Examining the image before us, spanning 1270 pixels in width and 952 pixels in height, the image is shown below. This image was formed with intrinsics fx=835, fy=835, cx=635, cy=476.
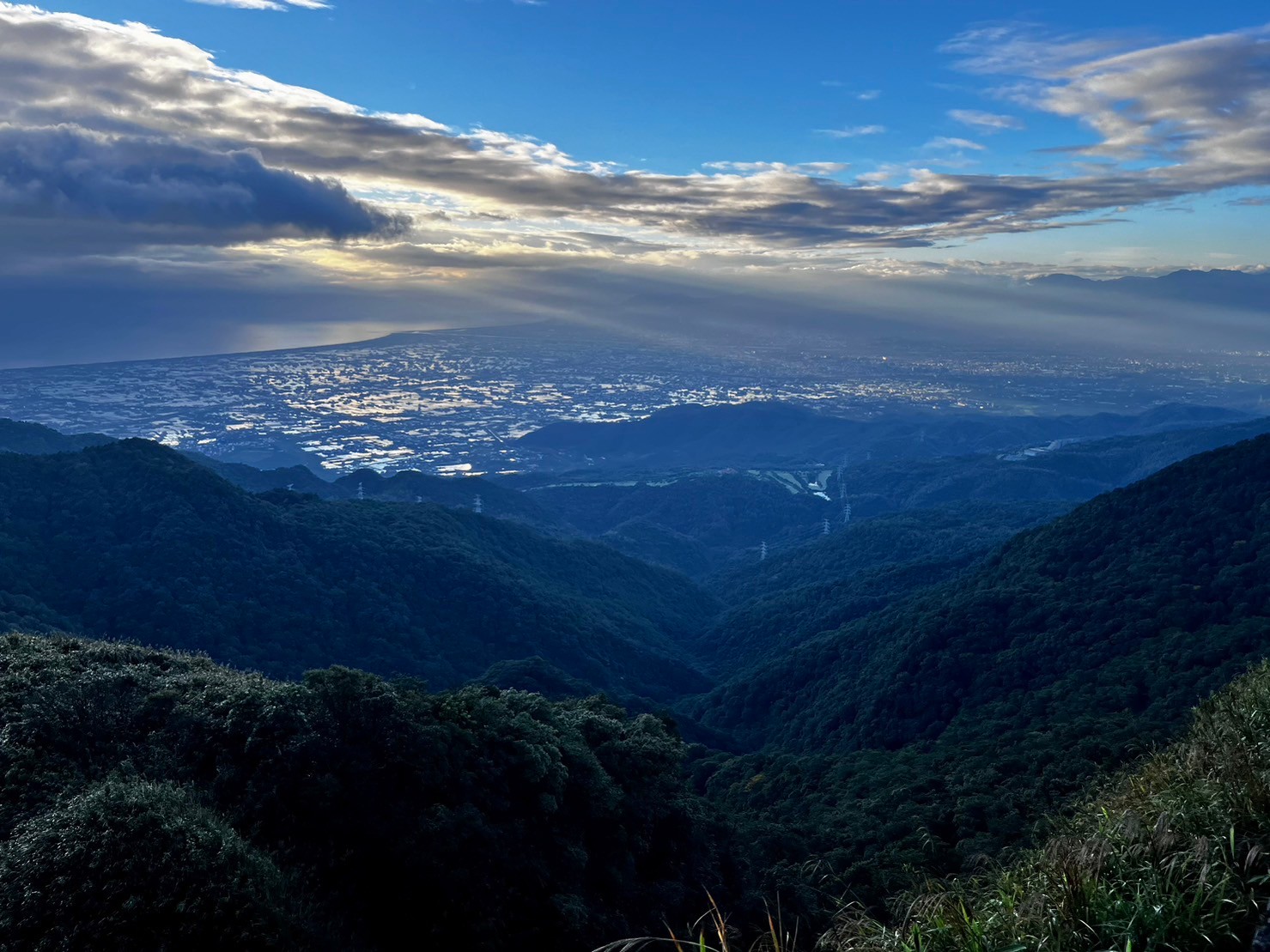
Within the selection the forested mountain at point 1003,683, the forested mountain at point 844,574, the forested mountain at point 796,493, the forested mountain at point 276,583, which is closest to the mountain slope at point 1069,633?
the forested mountain at point 1003,683

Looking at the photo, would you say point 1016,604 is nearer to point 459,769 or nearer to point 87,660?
point 459,769

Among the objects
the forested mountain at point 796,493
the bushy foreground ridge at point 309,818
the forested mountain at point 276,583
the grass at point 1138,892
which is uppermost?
the grass at point 1138,892

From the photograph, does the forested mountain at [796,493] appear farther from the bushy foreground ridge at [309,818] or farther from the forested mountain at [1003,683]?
the bushy foreground ridge at [309,818]

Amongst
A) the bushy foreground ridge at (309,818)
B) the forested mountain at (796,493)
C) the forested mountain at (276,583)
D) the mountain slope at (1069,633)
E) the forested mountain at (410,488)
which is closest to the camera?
the bushy foreground ridge at (309,818)

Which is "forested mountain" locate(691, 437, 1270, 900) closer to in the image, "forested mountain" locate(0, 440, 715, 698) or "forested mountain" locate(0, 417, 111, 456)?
"forested mountain" locate(0, 440, 715, 698)

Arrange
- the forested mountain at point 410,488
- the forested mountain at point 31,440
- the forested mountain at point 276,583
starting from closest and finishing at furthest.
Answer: the forested mountain at point 276,583 < the forested mountain at point 31,440 < the forested mountain at point 410,488

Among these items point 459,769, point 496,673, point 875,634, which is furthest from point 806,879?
point 875,634

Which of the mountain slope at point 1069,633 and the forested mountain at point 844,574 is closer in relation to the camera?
the mountain slope at point 1069,633
